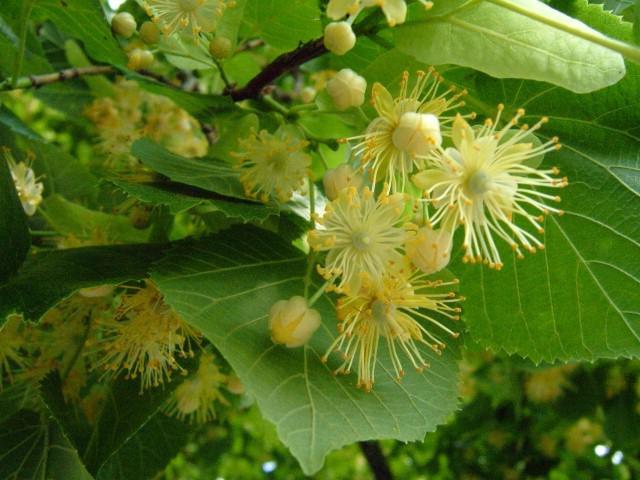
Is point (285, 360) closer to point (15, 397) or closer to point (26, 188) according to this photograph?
point (15, 397)

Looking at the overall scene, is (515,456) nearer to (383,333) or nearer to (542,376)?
(542,376)

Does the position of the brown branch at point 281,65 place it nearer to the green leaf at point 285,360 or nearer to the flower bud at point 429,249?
the green leaf at point 285,360

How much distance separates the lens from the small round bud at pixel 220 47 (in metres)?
1.27

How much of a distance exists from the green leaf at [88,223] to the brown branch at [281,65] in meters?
0.31

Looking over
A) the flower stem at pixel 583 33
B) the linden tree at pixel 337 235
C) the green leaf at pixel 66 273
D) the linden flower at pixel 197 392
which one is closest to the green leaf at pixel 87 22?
the linden tree at pixel 337 235

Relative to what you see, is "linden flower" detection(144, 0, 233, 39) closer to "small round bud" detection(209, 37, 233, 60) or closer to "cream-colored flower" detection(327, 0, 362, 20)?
"small round bud" detection(209, 37, 233, 60)

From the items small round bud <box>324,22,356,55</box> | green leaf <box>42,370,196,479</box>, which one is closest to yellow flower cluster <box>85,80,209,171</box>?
green leaf <box>42,370,196,479</box>

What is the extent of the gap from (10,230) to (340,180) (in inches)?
20.3

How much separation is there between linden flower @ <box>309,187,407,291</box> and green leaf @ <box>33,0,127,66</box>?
0.59 meters

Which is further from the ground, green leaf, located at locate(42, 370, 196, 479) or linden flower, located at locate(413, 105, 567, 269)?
linden flower, located at locate(413, 105, 567, 269)

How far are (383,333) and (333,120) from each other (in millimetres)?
504

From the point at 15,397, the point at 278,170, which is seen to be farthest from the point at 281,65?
the point at 15,397

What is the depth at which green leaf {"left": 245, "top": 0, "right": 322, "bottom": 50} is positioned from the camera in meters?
1.29

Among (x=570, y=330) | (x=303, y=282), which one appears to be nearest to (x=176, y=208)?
(x=303, y=282)
